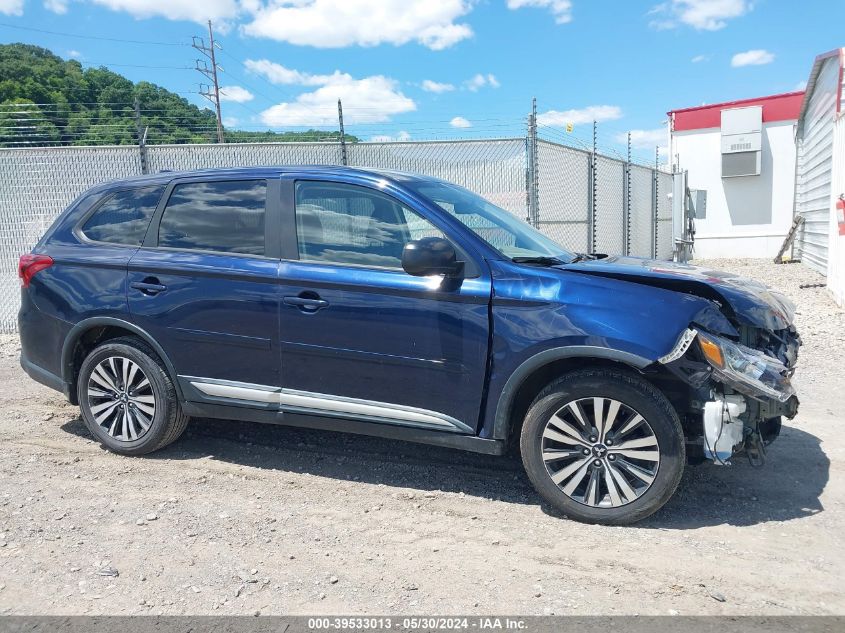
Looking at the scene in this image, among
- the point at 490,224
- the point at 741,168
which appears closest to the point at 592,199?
the point at 490,224

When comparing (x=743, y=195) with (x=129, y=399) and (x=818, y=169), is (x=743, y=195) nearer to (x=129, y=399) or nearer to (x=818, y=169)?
(x=818, y=169)

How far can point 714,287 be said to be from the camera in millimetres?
3670

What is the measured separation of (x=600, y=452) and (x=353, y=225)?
6.51ft

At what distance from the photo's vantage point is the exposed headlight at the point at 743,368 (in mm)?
3447

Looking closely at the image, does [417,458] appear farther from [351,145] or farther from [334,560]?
[351,145]

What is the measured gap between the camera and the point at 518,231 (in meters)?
4.65

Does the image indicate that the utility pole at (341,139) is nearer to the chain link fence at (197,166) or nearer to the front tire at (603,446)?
the chain link fence at (197,166)

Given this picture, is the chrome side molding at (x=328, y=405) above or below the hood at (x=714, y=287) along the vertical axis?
below

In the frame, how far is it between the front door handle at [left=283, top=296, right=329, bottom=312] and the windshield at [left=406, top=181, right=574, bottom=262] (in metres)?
0.91

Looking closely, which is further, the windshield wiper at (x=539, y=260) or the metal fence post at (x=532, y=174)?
the metal fence post at (x=532, y=174)

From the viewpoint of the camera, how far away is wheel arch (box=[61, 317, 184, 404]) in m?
4.57

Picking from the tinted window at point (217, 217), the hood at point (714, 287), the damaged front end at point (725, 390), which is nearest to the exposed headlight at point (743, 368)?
the damaged front end at point (725, 390)

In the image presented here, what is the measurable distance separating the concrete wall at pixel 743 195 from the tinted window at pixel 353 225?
23.1 m

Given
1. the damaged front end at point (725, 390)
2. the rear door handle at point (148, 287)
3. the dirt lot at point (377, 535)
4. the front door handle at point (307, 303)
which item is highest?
the rear door handle at point (148, 287)
